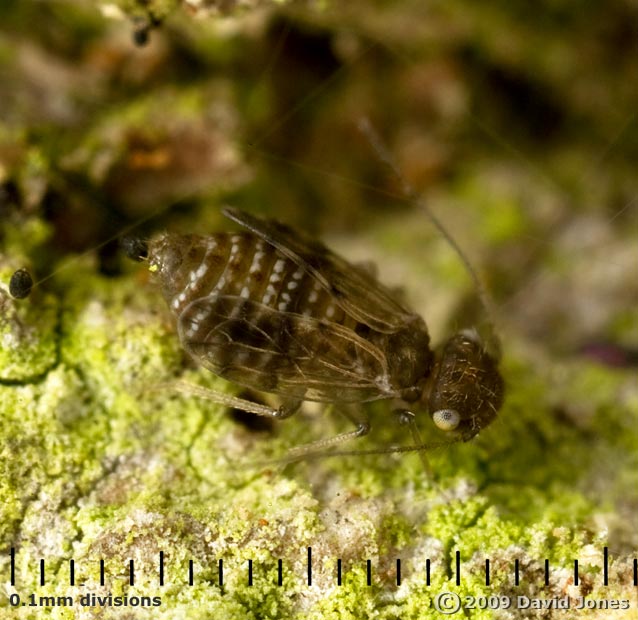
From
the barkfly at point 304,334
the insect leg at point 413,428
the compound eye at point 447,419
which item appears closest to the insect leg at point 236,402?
the barkfly at point 304,334

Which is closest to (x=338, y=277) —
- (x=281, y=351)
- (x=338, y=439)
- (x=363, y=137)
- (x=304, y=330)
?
(x=304, y=330)

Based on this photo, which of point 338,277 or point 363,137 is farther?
point 363,137

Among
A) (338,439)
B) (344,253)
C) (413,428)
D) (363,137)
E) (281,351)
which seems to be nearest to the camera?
(281,351)

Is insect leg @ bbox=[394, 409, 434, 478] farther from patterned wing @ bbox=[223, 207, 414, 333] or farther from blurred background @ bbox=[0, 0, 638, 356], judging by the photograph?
blurred background @ bbox=[0, 0, 638, 356]

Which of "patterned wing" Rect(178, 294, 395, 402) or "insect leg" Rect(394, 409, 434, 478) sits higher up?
"patterned wing" Rect(178, 294, 395, 402)

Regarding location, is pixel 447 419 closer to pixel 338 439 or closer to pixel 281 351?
pixel 338 439

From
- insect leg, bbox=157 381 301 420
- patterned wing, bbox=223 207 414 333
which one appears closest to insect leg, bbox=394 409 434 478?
patterned wing, bbox=223 207 414 333

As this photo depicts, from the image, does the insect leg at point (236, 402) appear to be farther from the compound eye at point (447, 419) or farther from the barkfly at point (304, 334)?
the compound eye at point (447, 419)
